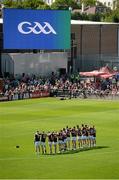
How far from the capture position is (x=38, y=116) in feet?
188

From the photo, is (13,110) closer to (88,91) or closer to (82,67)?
(88,91)

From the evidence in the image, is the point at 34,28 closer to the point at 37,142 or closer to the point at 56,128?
the point at 56,128

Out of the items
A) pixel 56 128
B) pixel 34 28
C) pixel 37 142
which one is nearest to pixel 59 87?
pixel 34 28

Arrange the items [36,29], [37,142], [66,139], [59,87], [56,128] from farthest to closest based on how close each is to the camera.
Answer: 1. [36,29]
2. [59,87]
3. [56,128]
4. [66,139]
5. [37,142]

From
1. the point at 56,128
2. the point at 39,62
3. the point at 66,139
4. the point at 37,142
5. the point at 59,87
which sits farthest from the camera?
the point at 39,62

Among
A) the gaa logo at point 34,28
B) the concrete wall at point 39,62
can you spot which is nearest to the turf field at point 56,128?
the concrete wall at point 39,62

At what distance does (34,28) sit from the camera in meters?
81.7

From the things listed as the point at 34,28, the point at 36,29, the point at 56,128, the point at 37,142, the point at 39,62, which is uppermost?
the point at 34,28

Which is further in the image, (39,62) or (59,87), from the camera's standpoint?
(39,62)

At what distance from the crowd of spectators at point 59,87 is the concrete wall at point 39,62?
130 cm

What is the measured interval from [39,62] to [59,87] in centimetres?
817

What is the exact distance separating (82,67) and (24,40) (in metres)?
12.4

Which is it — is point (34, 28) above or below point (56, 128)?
above

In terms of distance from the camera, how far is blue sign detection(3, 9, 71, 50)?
260 feet
